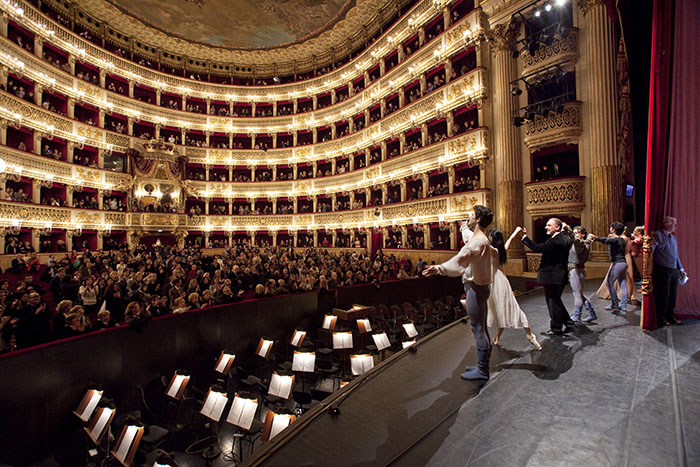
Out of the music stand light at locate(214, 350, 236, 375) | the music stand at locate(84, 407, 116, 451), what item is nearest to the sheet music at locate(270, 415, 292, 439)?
the music stand at locate(84, 407, 116, 451)

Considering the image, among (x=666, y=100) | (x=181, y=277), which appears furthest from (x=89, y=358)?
(x=666, y=100)

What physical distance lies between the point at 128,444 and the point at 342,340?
12.5ft

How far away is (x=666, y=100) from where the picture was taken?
14.3 ft

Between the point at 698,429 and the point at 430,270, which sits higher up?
the point at 430,270

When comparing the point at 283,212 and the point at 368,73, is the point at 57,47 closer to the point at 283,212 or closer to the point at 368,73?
the point at 283,212

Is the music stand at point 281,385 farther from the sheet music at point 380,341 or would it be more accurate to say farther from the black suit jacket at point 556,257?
the black suit jacket at point 556,257

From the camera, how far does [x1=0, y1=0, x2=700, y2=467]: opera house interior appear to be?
315 centimetres

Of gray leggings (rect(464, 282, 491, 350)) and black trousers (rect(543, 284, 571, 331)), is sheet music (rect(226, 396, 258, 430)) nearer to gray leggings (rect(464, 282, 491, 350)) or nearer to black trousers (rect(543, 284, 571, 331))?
gray leggings (rect(464, 282, 491, 350))

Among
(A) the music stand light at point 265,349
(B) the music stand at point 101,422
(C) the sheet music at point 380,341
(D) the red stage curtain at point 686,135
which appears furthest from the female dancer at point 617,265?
(B) the music stand at point 101,422

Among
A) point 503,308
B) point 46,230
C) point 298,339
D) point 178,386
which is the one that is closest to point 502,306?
point 503,308

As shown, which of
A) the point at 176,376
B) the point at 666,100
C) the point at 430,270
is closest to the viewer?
the point at 430,270

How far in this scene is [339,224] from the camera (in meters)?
24.5

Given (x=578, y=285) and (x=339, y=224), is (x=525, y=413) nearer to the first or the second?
(x=578, y=285)

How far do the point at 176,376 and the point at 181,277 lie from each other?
497 cm
